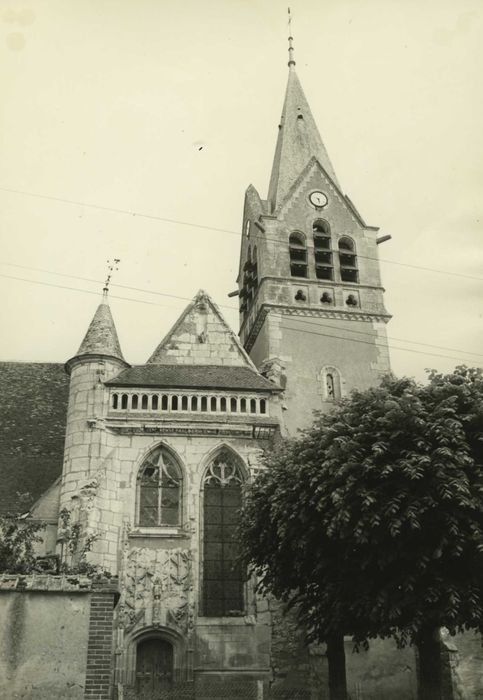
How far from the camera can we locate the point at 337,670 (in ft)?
57.1

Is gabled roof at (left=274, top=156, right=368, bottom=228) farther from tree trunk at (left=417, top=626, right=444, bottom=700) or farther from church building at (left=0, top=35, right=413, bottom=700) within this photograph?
tree trunk at (left=417, top=626, right=444, bottom=700)

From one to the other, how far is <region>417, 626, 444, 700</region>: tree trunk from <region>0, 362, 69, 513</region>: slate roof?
39.5 feet

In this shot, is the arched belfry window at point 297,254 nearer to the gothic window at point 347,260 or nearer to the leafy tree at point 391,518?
the gothic window at point 347,260

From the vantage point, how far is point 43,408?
1043 inches

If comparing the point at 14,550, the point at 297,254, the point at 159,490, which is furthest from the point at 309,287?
the point at 14,550

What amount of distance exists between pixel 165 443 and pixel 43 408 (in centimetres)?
606

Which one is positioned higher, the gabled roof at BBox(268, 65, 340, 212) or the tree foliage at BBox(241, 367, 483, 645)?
the gabled roof at BBox(268, 65, 340, 212)

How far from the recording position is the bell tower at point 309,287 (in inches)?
1078

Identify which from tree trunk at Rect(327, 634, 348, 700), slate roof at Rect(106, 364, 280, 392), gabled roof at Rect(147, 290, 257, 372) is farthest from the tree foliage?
gabled roof at Rect(147, 290, 257, 372)

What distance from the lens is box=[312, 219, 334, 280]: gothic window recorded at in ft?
100

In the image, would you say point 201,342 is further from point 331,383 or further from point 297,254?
point 297,254

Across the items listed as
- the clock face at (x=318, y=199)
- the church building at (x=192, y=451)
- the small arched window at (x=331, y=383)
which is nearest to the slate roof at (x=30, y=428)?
the church building at (x=192, y=451)

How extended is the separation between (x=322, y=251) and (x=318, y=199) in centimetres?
272

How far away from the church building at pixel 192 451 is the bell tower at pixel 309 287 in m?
0.08
